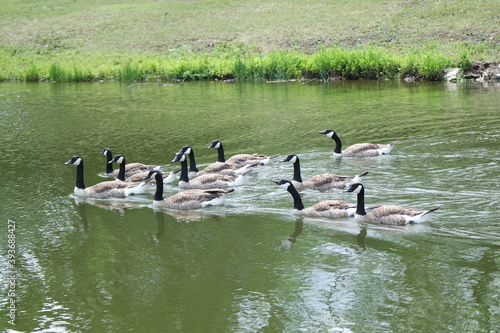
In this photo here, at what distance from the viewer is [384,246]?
39.3 feet

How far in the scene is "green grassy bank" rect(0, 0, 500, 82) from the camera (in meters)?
40.1

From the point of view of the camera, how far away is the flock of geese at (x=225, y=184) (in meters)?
13.4

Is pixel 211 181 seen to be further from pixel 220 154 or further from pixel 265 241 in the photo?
pixel 265 241

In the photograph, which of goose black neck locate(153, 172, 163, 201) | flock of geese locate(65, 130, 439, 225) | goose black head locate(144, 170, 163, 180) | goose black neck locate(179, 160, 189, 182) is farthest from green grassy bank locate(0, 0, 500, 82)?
goose black neck locate(153, 172, 163, 201)

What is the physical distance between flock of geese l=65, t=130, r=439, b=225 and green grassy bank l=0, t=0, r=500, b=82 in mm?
21441

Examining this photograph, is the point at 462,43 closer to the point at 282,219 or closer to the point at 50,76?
the point at 50,76

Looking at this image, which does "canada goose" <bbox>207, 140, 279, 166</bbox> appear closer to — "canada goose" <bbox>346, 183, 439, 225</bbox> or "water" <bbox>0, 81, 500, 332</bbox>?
"water" <bbox>0, 81, 500, 332</bbox>

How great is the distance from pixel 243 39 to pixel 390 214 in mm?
43559

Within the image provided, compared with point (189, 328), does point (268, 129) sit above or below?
above

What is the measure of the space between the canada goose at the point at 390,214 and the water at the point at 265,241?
0.19 metres

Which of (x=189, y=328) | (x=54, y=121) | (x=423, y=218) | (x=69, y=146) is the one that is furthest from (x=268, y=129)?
(x=189, y=328)

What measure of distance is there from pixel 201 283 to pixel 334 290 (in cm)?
214

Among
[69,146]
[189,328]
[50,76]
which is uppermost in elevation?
[50,76]

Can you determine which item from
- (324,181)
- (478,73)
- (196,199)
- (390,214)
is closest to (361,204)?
(390,214)
